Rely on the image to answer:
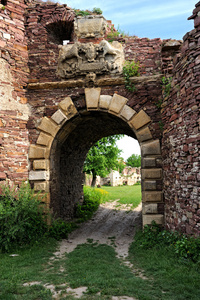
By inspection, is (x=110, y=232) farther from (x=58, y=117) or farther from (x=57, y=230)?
(x=58, y=117)

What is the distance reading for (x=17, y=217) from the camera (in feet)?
20.5

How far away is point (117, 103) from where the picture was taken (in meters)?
7.05

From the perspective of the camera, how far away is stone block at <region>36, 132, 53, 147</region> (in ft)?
23.9

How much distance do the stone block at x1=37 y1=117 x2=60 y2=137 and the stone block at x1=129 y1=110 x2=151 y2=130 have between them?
2177 millimetres

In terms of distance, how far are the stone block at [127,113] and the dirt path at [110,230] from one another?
341 cm

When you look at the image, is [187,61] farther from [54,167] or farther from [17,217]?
[17,217]

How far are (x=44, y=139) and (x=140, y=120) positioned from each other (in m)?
2.78

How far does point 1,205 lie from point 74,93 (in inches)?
143

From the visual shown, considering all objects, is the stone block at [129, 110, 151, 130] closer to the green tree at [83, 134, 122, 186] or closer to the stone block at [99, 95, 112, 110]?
the stone block at [99, 95, 112, 110]

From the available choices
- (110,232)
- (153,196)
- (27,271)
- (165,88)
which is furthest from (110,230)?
(165,88)

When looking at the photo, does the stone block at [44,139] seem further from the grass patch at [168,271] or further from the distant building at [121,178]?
the distant building at [121,178]

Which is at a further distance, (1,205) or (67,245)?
(67,245)

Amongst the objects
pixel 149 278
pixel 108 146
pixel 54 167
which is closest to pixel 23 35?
pixel 54 167

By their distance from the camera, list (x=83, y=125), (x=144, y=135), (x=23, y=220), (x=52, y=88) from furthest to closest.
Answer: (x=83, y=125)
(x=52, y=88)
(x=144, y=135)
(x=23, y=220)
